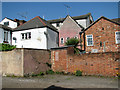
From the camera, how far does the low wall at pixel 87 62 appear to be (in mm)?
9709

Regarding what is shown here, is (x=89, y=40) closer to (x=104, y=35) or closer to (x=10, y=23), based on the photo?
(x=104, y=35)

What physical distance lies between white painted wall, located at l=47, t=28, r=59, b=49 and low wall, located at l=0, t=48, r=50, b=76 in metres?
7.50

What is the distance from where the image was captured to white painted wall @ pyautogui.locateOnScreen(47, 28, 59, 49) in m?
19.5

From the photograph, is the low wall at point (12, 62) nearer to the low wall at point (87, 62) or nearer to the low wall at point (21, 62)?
the low wall at point (21, 62)

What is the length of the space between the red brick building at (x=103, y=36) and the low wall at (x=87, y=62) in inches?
218

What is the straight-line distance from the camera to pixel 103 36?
634 inches

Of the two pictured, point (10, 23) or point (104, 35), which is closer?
point (104, 35)

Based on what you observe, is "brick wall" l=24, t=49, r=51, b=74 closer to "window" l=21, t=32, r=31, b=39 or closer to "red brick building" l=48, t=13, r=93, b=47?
"window" l=21, t=32, r=31, b=39

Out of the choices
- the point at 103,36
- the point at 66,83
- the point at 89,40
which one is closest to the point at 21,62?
the point at 66,83

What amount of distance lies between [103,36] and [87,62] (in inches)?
277

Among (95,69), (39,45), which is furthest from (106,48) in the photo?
(39,45)

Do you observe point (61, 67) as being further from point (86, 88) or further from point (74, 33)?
point (74, 33)

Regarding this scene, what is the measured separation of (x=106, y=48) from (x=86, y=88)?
419 inches

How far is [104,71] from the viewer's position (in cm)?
994
